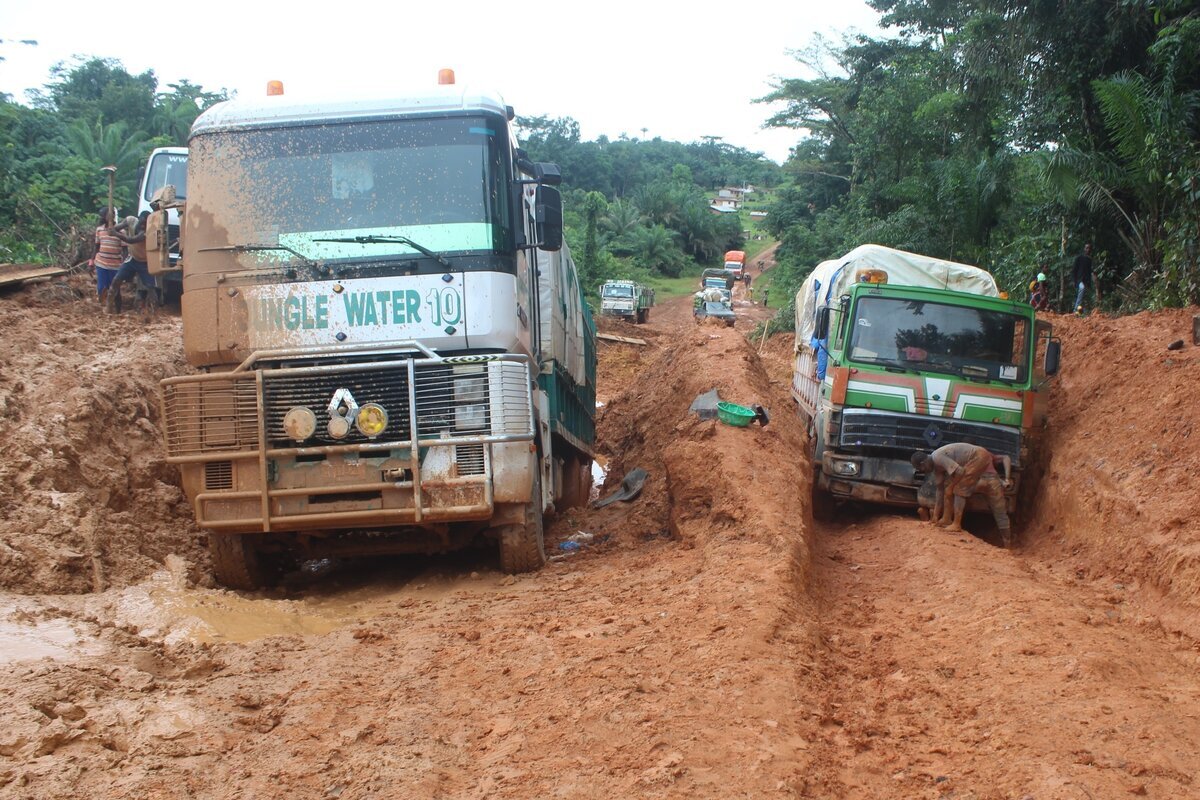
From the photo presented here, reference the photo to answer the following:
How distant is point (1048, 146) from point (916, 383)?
32.4 feet

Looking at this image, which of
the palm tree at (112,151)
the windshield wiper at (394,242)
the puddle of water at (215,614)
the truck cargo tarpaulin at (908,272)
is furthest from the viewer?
the palm tree at (112,151)

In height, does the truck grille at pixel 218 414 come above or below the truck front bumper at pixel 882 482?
above

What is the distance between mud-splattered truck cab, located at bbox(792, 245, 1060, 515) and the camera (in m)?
9.83

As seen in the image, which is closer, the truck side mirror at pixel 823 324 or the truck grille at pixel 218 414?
the truck grille at pixel 218 414

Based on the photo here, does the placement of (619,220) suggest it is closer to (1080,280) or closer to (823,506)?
(1080,280)

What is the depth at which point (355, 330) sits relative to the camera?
6.60m

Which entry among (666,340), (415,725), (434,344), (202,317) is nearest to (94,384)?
(202,317)

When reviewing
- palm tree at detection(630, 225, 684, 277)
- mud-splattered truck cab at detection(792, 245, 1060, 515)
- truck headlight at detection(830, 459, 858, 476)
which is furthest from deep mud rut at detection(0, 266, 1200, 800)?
palm tree at detection(630, 225, 684, 277)

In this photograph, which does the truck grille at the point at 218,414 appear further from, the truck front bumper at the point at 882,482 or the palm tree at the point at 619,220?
the palm tree at the point at 619,220

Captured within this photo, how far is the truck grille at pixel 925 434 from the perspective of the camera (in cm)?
979

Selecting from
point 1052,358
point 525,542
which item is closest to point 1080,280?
point 1052,358

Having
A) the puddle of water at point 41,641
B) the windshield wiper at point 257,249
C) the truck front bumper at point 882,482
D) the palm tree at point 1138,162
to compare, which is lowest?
the truck front bumper at point 882,482

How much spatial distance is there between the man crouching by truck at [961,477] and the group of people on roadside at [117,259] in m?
9.79

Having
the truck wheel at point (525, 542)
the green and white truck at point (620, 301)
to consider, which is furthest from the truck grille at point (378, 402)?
the green and white truck at point (620, 301)
